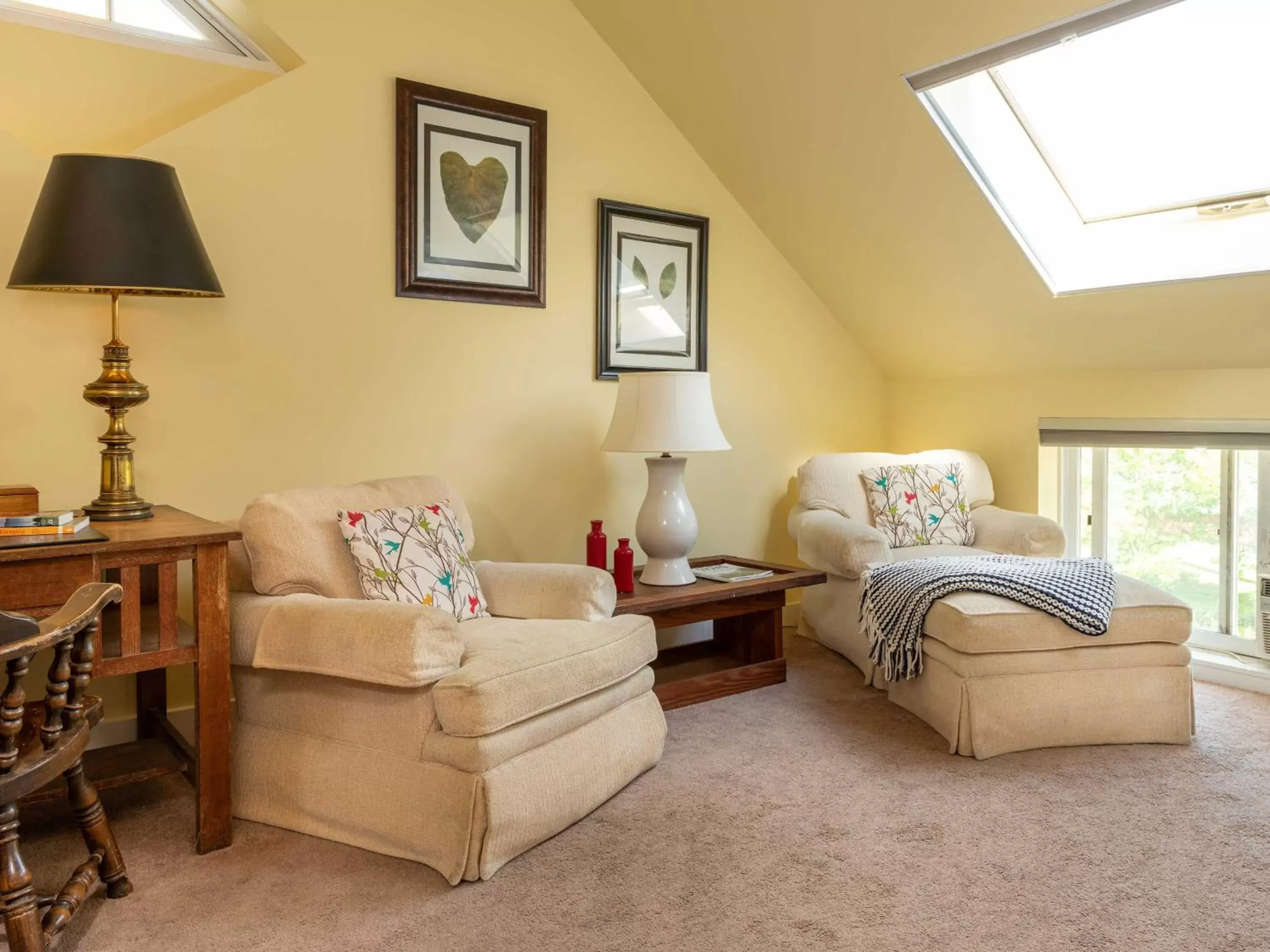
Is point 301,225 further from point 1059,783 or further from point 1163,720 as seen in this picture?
point 1163,720

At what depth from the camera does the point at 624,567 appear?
3.15m

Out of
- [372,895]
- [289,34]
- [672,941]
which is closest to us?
[672,941]

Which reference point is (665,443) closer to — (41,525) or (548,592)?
(548,592)

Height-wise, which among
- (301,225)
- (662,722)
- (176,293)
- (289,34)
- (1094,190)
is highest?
(289,34)

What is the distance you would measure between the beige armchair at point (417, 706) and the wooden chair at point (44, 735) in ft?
1.61

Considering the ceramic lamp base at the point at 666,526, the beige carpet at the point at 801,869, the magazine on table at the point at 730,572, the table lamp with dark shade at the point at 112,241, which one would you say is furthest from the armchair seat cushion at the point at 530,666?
the table lamp with dark shade at the point at 112,241

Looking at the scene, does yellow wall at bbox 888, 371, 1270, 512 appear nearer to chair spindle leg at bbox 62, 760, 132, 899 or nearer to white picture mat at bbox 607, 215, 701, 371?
white picture mat at bbox 607, 215, 701, 371

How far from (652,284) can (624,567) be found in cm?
127

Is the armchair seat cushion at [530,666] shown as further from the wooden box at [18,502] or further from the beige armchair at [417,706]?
the wooden box at [18,502]

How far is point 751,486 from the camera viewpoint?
4258 mm

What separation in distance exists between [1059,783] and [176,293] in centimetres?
259

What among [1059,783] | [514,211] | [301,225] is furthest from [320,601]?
[1059,783]

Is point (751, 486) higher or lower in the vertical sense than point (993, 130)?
lower

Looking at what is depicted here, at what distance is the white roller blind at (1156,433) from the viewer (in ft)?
11.4
